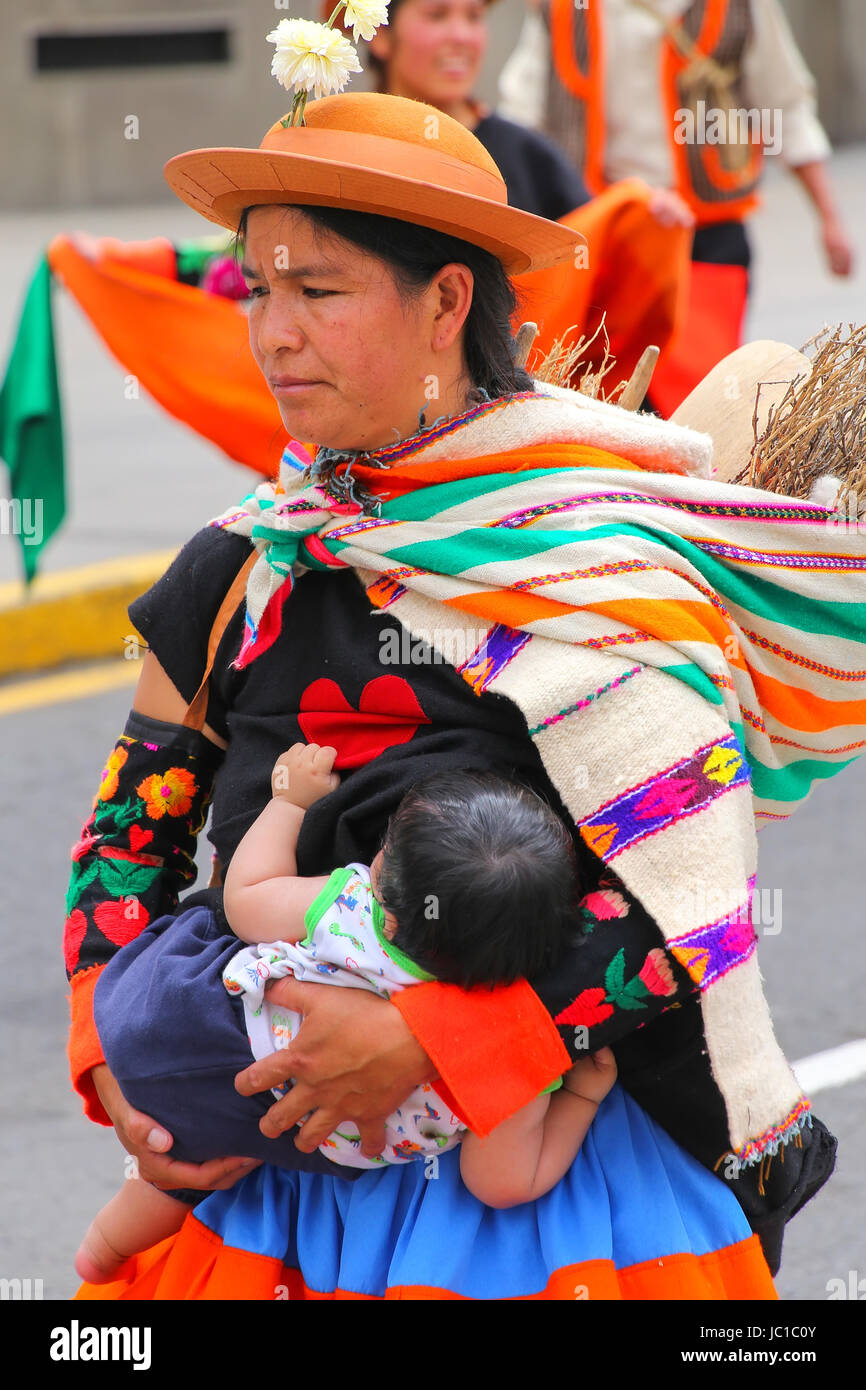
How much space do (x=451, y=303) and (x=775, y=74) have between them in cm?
446

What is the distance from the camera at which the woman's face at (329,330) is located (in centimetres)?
210

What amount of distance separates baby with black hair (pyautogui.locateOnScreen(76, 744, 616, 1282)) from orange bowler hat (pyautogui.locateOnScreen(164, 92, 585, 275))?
Result: 61 cm

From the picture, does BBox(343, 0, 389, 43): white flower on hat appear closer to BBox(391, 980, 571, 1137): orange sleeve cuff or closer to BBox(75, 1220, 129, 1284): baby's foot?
BBox(391, 980, 571, 1137): orange sleeve cuff

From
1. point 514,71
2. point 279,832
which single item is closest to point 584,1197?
point 279,832

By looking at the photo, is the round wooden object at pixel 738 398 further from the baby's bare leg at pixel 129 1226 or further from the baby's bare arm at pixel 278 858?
the baby's bare leg at pixel 129 1226

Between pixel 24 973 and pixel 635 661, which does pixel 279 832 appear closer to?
pixel 635 661

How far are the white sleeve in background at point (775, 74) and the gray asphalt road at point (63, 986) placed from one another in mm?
2260

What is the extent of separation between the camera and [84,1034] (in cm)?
→ 229

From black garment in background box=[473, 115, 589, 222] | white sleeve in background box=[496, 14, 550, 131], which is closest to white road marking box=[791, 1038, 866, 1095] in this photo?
black garment in background box=[473, 115, 589, 222]

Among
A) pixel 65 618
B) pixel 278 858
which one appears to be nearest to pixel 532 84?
pixel 65 618

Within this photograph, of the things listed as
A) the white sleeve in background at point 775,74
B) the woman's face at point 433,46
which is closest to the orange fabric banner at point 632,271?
the woman's face at point 433,46

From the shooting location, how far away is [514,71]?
6.22m

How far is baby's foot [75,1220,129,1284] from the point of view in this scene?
7.60 feet
